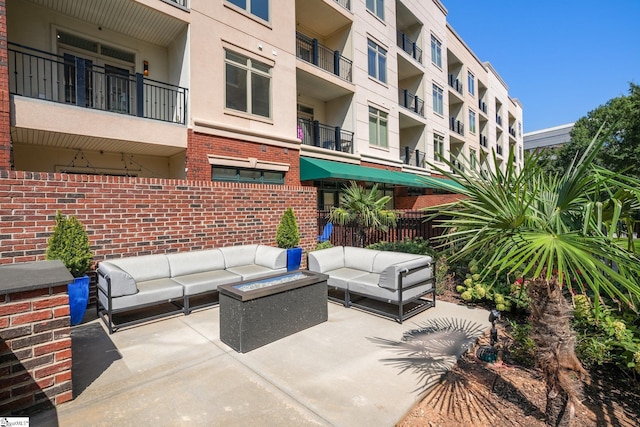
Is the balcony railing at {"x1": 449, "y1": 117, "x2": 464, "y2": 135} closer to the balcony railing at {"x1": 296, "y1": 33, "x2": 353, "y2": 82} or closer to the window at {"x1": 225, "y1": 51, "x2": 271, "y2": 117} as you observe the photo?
the balcony railing at {"x1": 296, "y1": 33, "x2": 353, "y2": 82}

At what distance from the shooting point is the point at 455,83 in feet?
84.1

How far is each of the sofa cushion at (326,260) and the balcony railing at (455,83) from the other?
2326 centimetres

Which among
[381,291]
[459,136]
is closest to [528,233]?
[381,291]

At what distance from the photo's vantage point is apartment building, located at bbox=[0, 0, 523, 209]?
7781 mm

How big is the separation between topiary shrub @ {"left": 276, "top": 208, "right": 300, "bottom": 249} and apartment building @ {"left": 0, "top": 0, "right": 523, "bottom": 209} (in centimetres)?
214

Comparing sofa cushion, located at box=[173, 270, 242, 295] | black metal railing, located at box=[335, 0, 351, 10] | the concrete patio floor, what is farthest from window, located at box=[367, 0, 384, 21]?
the concrete patio floor

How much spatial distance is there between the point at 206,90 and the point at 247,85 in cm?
163

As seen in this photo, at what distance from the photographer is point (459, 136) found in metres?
24.8

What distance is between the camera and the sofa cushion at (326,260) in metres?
6.54

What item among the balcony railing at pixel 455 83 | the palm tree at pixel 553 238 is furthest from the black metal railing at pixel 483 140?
the palm tree at pixel 553 238

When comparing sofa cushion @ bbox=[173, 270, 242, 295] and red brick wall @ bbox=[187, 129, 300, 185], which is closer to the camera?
sofa cushion @ bbox=[173, 270, 242, 295]

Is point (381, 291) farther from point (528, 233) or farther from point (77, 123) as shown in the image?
point (77, 123)

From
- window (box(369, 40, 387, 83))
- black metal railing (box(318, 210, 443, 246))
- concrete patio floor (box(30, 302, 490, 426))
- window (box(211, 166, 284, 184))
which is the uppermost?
window (box(369, 40, 387, 83))

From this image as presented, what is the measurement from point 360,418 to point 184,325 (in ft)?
11.5
